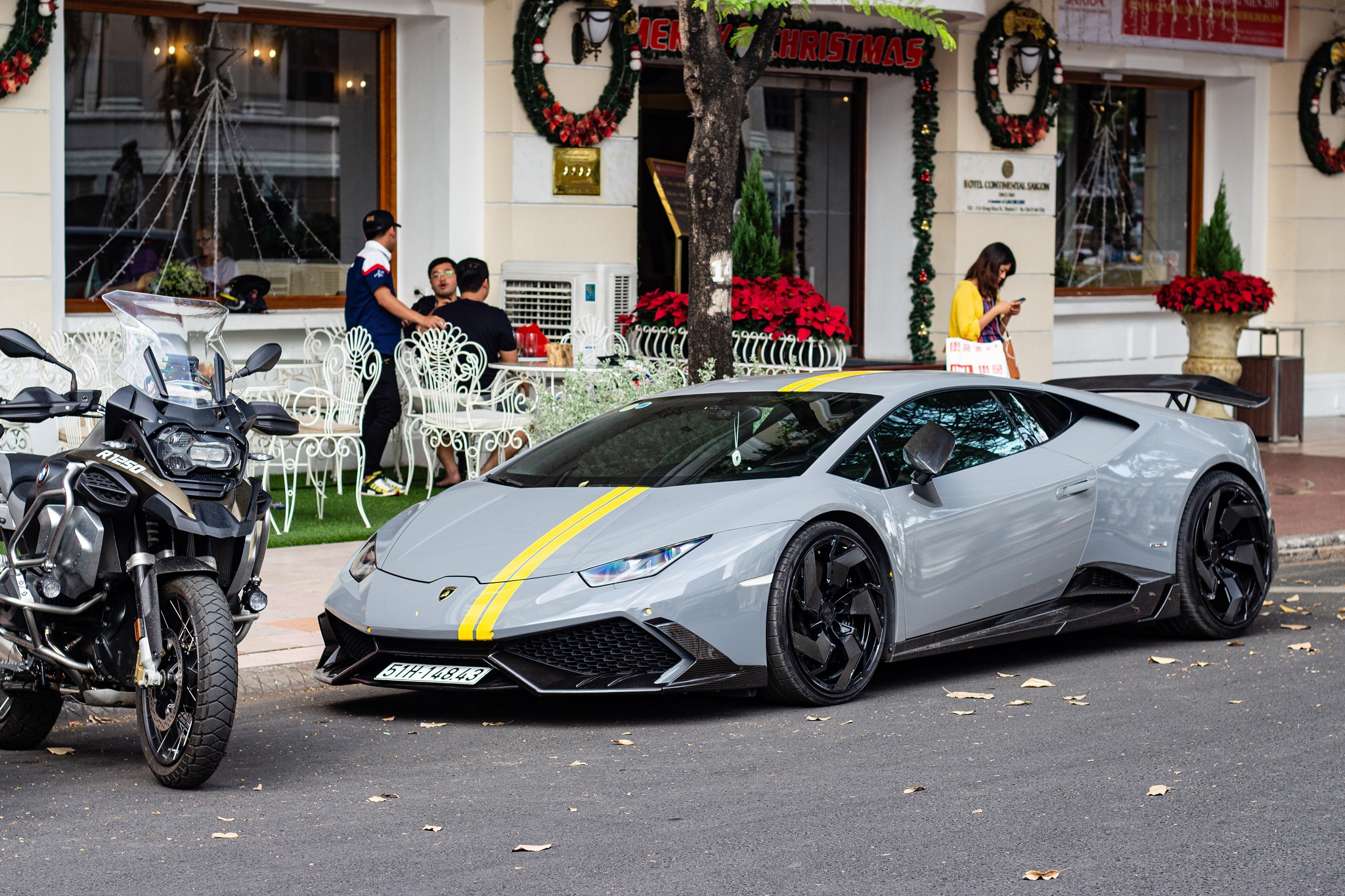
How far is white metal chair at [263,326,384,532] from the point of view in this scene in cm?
1105

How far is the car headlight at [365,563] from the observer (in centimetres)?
691

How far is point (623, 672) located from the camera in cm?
634

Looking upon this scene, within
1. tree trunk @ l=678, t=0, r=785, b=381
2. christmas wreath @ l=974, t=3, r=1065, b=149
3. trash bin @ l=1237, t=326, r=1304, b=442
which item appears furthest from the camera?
trash bin @ l=1237, t=326, r=1304, b=442

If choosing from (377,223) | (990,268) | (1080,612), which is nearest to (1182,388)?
(1080,612)

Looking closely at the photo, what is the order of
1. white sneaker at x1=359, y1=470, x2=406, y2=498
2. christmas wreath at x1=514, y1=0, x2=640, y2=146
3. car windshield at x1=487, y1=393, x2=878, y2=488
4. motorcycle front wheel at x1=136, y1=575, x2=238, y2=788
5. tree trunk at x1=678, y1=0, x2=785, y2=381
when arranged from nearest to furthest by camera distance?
motorcycle front wheel at x1=136, y1=575, x2=238, y2=788 → car windshield at x1=487, y1=393, x2=878, y2=488 → tree trunk at x1=678, y1=0, x2=785, y2=381 → white sneaker at x1=359, y1=470, x2=406, y2=498 → christmas wreath at x1=514, y1=0, x2=640, y2=146

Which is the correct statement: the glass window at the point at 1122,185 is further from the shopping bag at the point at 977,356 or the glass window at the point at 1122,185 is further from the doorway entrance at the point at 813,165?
the shopping bag at the point at 977,356

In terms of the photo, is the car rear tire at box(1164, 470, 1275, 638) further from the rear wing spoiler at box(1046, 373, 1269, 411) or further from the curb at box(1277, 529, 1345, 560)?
the curb at box(1277, 529, 1345, 560)

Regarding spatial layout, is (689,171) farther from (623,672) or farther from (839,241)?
(839,241)

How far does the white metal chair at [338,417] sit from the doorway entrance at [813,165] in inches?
221

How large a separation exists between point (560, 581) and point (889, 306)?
38.0 ft

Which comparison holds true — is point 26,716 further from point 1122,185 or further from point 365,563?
point 1122,185

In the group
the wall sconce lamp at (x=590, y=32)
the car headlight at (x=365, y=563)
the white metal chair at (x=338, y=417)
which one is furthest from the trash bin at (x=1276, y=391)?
the car headlight at (x=365, y=563)

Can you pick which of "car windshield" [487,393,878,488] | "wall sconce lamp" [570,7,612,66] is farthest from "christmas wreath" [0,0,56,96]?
"car windshield" [487,393,878,488]

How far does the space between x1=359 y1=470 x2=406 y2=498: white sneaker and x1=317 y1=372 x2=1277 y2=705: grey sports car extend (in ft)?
16.1
